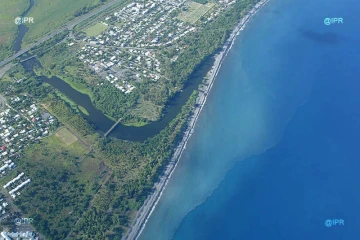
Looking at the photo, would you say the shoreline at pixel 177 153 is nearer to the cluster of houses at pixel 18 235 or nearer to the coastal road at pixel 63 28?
the cluster of houses at pixel 18 235

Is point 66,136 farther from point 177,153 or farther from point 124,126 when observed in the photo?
point 177,153

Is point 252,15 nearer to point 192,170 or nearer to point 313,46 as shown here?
point 313,46

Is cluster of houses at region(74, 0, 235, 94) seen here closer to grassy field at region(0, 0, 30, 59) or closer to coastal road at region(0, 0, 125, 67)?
coastal road at region(0, 0, 125, 67)

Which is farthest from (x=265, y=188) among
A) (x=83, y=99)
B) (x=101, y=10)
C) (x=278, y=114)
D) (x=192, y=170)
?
(x=101, y=10)

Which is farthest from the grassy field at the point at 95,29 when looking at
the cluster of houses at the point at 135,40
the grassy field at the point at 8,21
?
the grassy field at the point at 8,21

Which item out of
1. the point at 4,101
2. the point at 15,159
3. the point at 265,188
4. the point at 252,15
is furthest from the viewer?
the point at 252,15

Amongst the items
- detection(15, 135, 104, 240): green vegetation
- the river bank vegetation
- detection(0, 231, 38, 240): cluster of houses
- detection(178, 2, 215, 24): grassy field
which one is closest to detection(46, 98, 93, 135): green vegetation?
the river bank vegetation
